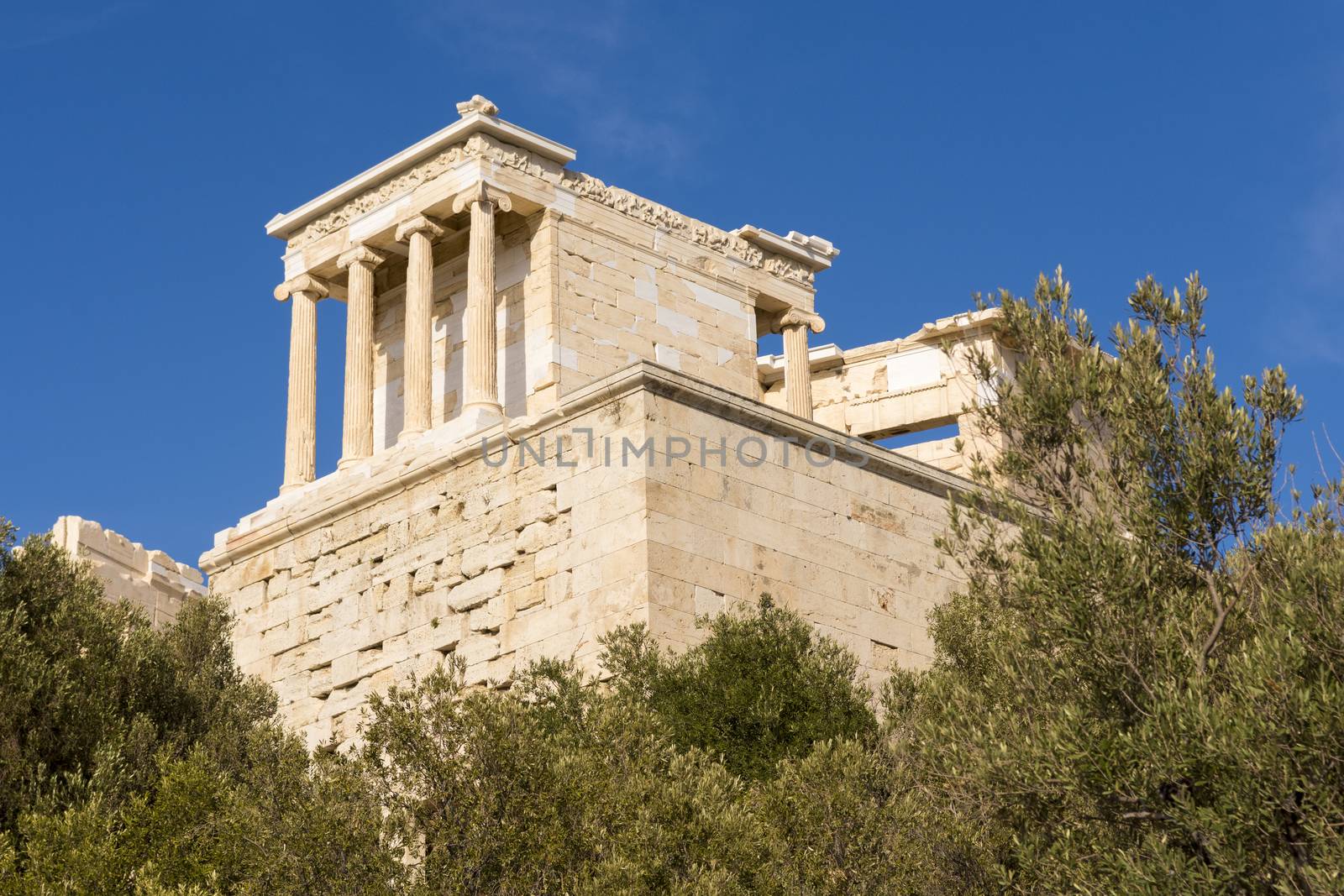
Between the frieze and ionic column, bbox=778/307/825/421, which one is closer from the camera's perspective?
the frieze

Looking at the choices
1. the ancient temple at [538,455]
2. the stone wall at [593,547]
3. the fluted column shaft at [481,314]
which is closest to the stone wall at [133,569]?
the ancient temple at [538,455]

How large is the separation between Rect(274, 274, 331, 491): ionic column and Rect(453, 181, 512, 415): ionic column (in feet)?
8.74

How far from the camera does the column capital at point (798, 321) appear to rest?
98.2 feet

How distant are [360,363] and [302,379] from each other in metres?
1.48

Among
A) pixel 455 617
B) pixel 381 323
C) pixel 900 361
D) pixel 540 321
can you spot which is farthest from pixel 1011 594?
pixel 900 361

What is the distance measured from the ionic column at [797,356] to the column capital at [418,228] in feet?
18.5

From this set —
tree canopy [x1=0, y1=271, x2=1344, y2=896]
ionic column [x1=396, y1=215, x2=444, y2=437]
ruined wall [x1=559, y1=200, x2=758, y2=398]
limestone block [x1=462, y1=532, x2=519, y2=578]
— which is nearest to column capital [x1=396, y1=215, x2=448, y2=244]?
ionic column [x1=396, y1=215, x2=444, y2=437]

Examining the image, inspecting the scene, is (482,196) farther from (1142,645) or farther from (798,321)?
(1142,645)

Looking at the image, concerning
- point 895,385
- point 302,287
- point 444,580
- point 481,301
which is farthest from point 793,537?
point 895,385

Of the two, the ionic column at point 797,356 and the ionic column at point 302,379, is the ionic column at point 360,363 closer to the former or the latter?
the ionic column at point 302,379

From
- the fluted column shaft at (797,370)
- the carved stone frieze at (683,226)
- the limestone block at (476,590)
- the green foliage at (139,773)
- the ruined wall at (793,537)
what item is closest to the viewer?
the green foliage at (139,773)

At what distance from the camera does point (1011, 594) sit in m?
13.7

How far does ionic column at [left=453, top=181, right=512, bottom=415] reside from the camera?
2514 cm

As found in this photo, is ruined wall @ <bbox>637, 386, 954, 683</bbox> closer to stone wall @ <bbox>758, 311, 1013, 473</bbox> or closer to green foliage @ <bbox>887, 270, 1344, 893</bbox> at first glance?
green foliage @ <bbox>887, 270, 1344, 893</bbox>
